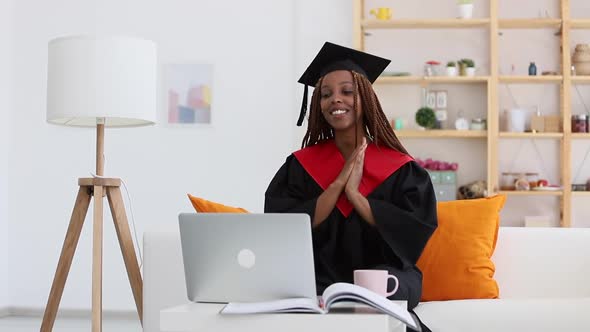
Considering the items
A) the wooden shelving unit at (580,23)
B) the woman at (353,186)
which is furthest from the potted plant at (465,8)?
the woman at (353,186)

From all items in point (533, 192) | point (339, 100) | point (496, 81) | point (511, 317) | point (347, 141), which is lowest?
point (511, 317)

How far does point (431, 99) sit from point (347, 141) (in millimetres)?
3074

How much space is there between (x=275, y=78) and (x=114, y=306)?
1.89 m

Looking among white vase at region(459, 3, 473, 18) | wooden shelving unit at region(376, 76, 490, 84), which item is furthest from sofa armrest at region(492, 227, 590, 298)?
white vase at region(459, 3, 473, 18)

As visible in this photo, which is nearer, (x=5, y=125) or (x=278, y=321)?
(x=278, y=321)

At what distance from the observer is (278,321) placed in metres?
1.93

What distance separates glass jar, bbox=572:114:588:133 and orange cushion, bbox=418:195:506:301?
10.0 feet

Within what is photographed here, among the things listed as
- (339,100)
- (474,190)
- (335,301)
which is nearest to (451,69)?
(474,190)

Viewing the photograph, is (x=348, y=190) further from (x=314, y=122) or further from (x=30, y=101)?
(x=30, y=101)

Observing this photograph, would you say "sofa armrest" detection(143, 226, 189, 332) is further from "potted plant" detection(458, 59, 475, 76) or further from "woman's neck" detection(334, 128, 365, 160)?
"potted plant" detection(458, 59, 475, 76)

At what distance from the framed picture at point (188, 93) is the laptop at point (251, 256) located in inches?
168

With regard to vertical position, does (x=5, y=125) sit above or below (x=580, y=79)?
below

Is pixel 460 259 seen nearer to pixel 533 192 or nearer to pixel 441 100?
pixel 533 192

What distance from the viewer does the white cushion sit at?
295 cm
